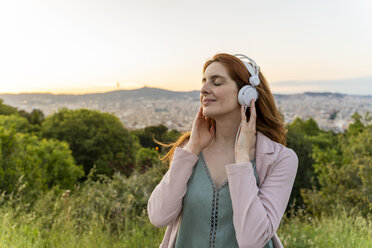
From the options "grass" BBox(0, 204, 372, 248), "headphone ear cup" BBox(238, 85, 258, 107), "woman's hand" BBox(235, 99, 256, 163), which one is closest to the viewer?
"woman's hand" BBox(235, 99, 256, 163)

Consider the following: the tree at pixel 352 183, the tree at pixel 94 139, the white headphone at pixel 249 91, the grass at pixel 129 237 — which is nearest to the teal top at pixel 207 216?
the white headphone at pixel 249 91

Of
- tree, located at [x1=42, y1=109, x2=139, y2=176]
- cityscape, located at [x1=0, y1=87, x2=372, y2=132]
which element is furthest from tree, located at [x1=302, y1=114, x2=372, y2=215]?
cityscape, located at [x1=0, y1=87, x2=372, y2=132]

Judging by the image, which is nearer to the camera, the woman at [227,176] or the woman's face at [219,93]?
the woman at [227,176]

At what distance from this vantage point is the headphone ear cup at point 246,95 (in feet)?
5.85

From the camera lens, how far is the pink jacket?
154 centimetres

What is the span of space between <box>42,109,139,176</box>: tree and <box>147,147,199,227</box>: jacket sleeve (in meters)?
30.6

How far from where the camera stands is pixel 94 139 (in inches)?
1271

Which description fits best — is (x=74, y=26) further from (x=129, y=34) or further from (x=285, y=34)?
(x=285, y=34)

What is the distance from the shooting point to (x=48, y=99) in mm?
47812

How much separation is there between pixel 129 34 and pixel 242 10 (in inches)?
980

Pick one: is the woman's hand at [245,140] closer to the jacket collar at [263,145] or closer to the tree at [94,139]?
the jacket collar at [263,145]

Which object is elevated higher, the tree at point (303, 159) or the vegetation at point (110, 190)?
the vegetation at point (110, 190)

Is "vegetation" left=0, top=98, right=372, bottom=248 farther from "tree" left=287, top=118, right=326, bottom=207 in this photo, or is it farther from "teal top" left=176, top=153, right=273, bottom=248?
"teal top" left=176, top=153, right=273, bottom=248

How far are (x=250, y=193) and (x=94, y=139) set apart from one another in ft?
105
